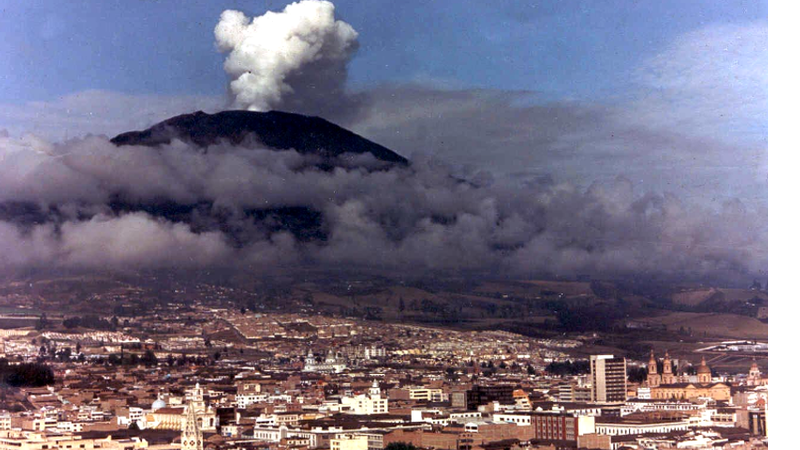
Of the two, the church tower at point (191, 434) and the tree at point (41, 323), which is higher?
the tree at point (41, 323)

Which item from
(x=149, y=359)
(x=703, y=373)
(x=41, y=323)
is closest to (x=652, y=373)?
(x=703, y=373)

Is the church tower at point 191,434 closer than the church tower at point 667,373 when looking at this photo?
Yes

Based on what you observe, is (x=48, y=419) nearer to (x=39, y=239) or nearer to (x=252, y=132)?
(x=39, y=239)

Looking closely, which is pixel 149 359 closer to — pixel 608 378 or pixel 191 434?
pixel 191 434

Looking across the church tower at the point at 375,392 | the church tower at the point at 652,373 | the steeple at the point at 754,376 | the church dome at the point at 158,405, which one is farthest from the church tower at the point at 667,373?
the church dome at the point at 158,405

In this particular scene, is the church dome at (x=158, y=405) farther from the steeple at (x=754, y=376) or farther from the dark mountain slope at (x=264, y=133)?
the steeple at (x=754, y=376)
